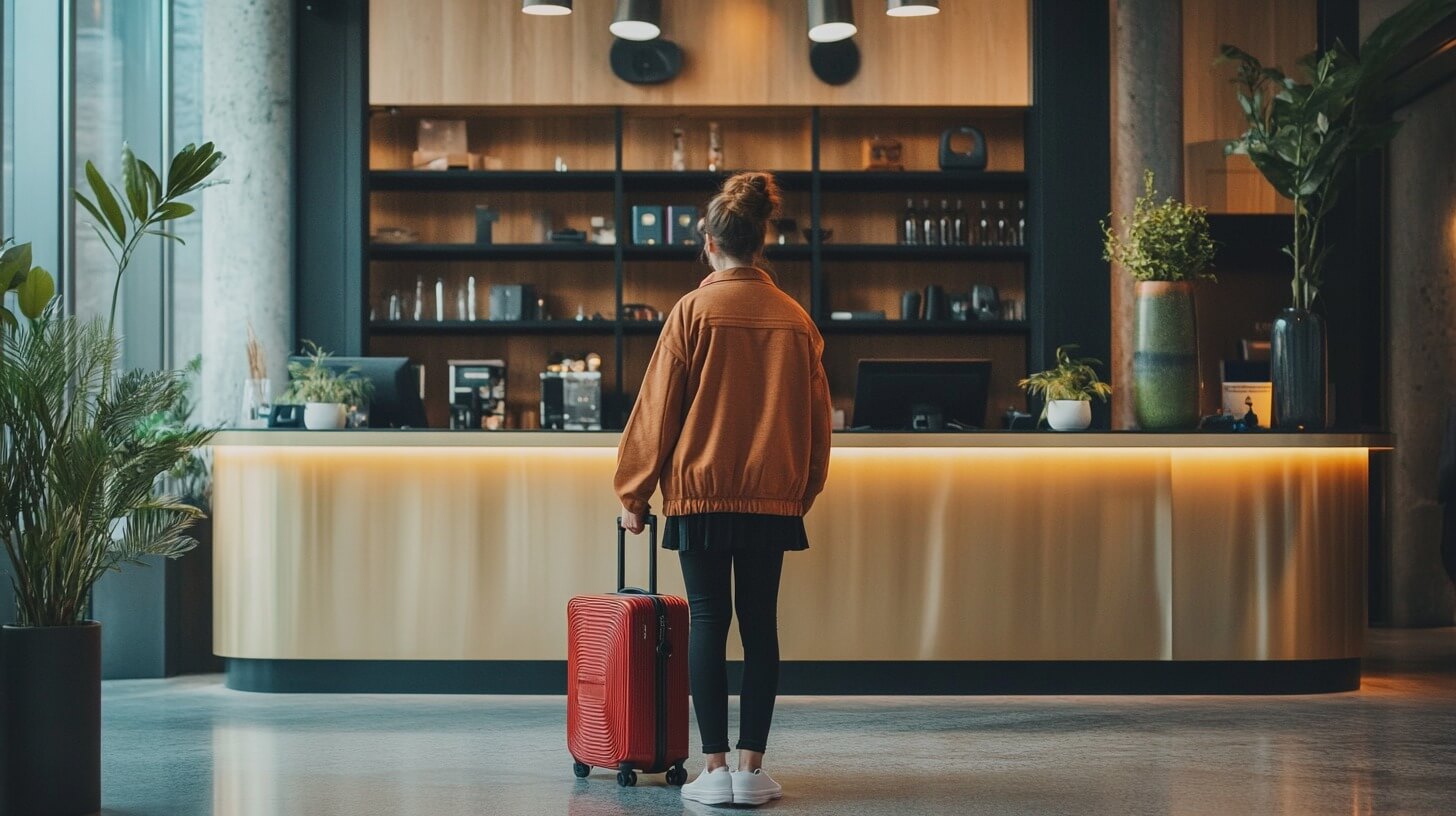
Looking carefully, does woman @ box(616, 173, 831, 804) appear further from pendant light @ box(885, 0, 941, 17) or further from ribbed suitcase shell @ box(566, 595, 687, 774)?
pendant light @ box(885, 0, 941, 17)

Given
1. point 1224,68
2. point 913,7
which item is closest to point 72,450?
point 913,7

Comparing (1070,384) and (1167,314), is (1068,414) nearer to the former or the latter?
(1070,384)

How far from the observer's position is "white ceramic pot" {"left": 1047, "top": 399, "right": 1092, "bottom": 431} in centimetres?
525

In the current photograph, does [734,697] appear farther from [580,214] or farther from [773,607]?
[580,214]

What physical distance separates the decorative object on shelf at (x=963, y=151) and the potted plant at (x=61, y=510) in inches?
186

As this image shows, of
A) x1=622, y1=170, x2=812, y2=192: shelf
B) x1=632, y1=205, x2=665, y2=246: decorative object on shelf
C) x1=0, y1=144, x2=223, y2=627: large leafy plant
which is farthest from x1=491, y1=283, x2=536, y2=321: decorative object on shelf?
x1=0, y1=144, x2=223, y2=627: large leafy plant

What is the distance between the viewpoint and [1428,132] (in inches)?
315

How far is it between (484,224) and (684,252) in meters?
1.12

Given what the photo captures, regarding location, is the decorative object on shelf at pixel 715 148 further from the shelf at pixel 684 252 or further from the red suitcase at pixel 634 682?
the red suitcase at pixel 634 682

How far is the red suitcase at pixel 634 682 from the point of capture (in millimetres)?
3678

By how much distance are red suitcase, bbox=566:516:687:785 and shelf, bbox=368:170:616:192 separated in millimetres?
4149

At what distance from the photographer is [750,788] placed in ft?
11.5

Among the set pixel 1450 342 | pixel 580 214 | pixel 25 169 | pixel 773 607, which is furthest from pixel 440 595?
pixel 1450 342

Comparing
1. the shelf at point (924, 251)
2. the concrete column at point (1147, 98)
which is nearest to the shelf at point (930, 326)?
the shelf at point (924, 251)
